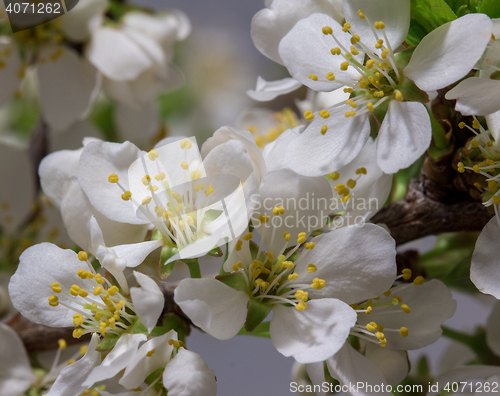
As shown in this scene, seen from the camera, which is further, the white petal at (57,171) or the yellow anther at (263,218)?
the white petal at (57,171)

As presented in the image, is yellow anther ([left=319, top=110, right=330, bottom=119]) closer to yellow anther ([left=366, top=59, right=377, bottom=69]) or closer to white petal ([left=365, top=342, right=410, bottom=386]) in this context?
yellow anther ([left=366, top=59, right=377, bottom=69])

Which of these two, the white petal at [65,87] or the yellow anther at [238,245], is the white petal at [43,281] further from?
the white petal at [65,87]

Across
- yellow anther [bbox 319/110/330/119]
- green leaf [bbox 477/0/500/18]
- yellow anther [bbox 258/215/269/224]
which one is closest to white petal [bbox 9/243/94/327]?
yellow anther [bbox 258/215/269/224]

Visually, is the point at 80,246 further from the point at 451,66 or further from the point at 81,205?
the point at 451,66

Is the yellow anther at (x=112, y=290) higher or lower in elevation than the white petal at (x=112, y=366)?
higher

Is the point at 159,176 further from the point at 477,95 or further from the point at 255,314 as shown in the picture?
the point at 477,95

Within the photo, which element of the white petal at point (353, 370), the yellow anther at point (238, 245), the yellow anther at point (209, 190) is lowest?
the white petal at point (353, 370)

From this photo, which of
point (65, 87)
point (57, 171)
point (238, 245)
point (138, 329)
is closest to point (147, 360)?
point (138, 329)

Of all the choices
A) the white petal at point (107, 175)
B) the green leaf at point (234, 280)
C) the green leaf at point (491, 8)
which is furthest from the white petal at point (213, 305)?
the green leaf at point (491, 8)
